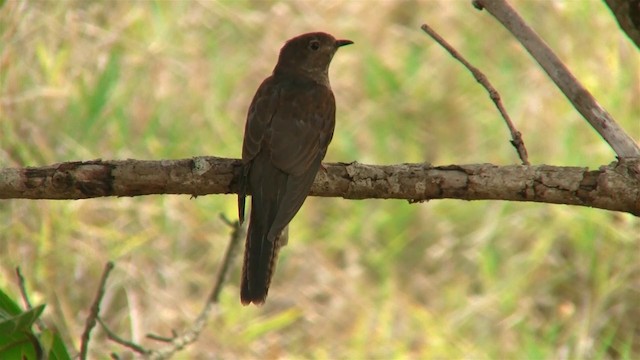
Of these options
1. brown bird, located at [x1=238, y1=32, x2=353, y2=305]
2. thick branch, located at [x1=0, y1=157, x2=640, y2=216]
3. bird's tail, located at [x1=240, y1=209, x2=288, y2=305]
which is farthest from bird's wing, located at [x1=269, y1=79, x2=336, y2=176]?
thick branch, located at [x1=0, y1=157, x2=640, y2=216]

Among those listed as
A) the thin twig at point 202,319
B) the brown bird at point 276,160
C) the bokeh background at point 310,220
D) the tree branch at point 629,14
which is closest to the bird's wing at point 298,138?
the brown bird at point 276,160

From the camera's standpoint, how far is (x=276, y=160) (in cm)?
475

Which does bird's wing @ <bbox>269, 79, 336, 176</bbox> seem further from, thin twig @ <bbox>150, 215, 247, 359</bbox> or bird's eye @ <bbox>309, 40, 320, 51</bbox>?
bird's eye @ <bbox>309, 40, 320, 51</bbox>

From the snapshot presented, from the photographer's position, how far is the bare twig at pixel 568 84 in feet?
11.7

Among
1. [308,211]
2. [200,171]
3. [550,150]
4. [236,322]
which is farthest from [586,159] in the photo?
[200,171]

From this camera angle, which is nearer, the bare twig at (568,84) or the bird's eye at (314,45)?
the bare twig at (568,84)

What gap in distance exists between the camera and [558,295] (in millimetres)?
7375

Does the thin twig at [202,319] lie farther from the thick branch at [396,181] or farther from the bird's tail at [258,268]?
the thick branch at [396,181]

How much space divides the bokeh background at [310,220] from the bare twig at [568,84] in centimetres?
303

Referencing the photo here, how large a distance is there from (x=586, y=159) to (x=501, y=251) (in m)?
0.99

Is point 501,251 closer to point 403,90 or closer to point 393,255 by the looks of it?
point 393,255

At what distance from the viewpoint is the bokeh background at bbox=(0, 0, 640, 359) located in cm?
692

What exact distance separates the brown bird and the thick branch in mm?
545

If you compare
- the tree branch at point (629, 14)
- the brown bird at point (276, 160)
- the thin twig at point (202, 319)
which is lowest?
the tree branch at point (629, 14)
